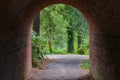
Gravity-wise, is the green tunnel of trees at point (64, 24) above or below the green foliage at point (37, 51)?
above

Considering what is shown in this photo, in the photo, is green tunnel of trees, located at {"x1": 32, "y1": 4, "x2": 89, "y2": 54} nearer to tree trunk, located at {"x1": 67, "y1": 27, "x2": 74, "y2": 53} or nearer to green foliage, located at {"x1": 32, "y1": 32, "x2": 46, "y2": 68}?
tree trunk, located at {"x1": 67, "y1": 27, "x2": 74, "y2": 53}

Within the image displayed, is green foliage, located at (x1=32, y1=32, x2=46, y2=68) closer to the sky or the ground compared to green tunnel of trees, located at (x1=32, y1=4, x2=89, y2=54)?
closer to the ground

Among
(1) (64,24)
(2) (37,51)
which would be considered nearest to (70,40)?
(1) (64,24)

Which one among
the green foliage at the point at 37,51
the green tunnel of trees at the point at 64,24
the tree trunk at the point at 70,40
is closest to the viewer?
the green foliage at the point at 37,51

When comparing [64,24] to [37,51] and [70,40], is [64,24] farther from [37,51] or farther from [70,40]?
[37,51]

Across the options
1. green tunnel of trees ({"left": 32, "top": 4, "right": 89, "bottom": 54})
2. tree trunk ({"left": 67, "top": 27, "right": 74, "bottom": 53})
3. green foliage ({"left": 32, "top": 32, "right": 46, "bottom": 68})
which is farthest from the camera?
tree trunk ({"left": 67, "top": 27, "right": 74, "bottom": 53})

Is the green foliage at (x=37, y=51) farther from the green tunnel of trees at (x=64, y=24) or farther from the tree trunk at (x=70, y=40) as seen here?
the tree trunk at (x=70, y=40)

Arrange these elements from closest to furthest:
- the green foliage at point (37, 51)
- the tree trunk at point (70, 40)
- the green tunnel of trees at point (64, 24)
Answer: the green foliage at point (37, 51) → the green tunnel of trees at point (64, 24) → the tree trunk at point (70, 40)

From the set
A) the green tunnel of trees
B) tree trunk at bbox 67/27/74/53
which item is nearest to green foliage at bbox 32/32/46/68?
the green tunnel of trees

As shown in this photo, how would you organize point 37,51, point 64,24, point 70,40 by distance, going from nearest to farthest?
1. point 37,51
2. point 64,24
3. point 70,40

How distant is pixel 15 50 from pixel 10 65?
3.00ft

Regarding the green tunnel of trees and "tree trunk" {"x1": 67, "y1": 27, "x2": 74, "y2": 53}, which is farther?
"tree trunk" {"x1": 67, "y1": 27, "x2": 74, "y2": 53}

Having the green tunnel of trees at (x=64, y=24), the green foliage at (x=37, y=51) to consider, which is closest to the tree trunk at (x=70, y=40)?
the green tunnel of trees at (x=64, y=24)

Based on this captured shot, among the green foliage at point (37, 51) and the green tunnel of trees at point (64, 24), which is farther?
the green tunnel of trees at point (64, 24)
